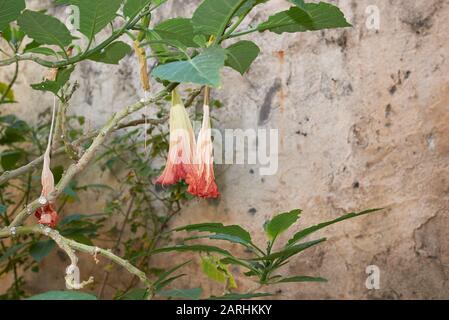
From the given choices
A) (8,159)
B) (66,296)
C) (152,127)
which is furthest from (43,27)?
(152,127)

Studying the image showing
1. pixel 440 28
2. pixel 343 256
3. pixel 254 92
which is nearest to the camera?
pixel 440 28

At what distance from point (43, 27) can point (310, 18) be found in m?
0.33

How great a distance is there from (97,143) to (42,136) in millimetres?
1364

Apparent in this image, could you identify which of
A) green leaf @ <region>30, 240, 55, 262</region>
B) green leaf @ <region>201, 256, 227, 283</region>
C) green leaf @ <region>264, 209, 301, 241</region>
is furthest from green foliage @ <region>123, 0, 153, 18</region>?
green leaf @ <region>30, 240, 55, 262</region>

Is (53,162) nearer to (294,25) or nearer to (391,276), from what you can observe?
(391,276)

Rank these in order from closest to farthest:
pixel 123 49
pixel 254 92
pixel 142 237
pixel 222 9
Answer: pixel 222 9
pixel 123 49
pixel 254 92
pixel 142 237

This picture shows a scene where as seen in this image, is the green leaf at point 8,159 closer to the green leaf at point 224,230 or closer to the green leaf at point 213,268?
the green leaf at point 213,268

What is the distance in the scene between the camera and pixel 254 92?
179 centimetres

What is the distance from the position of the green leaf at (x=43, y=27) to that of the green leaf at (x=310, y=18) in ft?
0.81

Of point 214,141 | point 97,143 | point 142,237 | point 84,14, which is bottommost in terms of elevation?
point 97,143

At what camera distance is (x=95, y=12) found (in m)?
0.79

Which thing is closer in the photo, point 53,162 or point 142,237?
point 142,237

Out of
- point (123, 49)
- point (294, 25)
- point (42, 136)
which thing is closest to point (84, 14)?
point (123, 49)

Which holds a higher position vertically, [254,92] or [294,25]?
[254,92]
